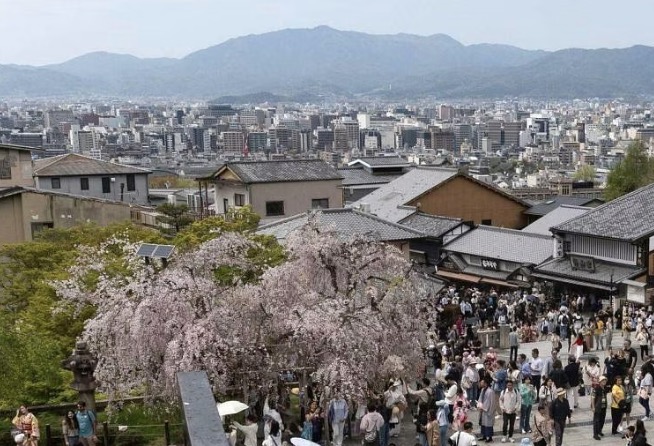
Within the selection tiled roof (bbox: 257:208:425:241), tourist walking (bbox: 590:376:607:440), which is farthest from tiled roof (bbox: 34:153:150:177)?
tourist walking (bbox: 590:376:607:440)

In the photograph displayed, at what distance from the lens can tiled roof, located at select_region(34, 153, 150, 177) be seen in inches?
1707

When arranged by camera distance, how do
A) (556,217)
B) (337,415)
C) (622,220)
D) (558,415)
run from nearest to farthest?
1. (558,415)
2. (337,415)
3. (622,220)
4. (556,217)

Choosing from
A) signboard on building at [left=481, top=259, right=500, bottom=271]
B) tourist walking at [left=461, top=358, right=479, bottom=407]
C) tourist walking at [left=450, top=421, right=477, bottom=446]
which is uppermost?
tourist walking at [left=450, top=421, right=477, bottom=446]

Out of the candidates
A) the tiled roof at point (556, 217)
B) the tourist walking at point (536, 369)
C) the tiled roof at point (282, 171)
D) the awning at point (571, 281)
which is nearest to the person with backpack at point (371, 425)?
the tourist walking at point (536, 369)

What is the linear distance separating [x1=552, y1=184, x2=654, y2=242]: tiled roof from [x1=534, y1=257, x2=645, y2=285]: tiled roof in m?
1.06

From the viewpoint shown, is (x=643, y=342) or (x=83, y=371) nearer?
(x=83, y=371)

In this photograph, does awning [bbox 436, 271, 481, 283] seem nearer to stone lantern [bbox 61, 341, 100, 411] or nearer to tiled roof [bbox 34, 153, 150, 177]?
tiled roof [bbox 34, 153, 150, 177]

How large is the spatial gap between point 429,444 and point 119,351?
5.21m

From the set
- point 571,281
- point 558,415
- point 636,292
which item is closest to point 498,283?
point 571,281

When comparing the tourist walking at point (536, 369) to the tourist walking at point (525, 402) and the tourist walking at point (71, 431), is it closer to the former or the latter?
the tourist walking at point (525, 402)

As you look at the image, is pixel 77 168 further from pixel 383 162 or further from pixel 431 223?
pixel 383 162

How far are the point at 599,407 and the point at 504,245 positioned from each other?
2106cm

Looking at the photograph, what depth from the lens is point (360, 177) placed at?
54969 mm

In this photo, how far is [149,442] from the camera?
13758 millimetres
